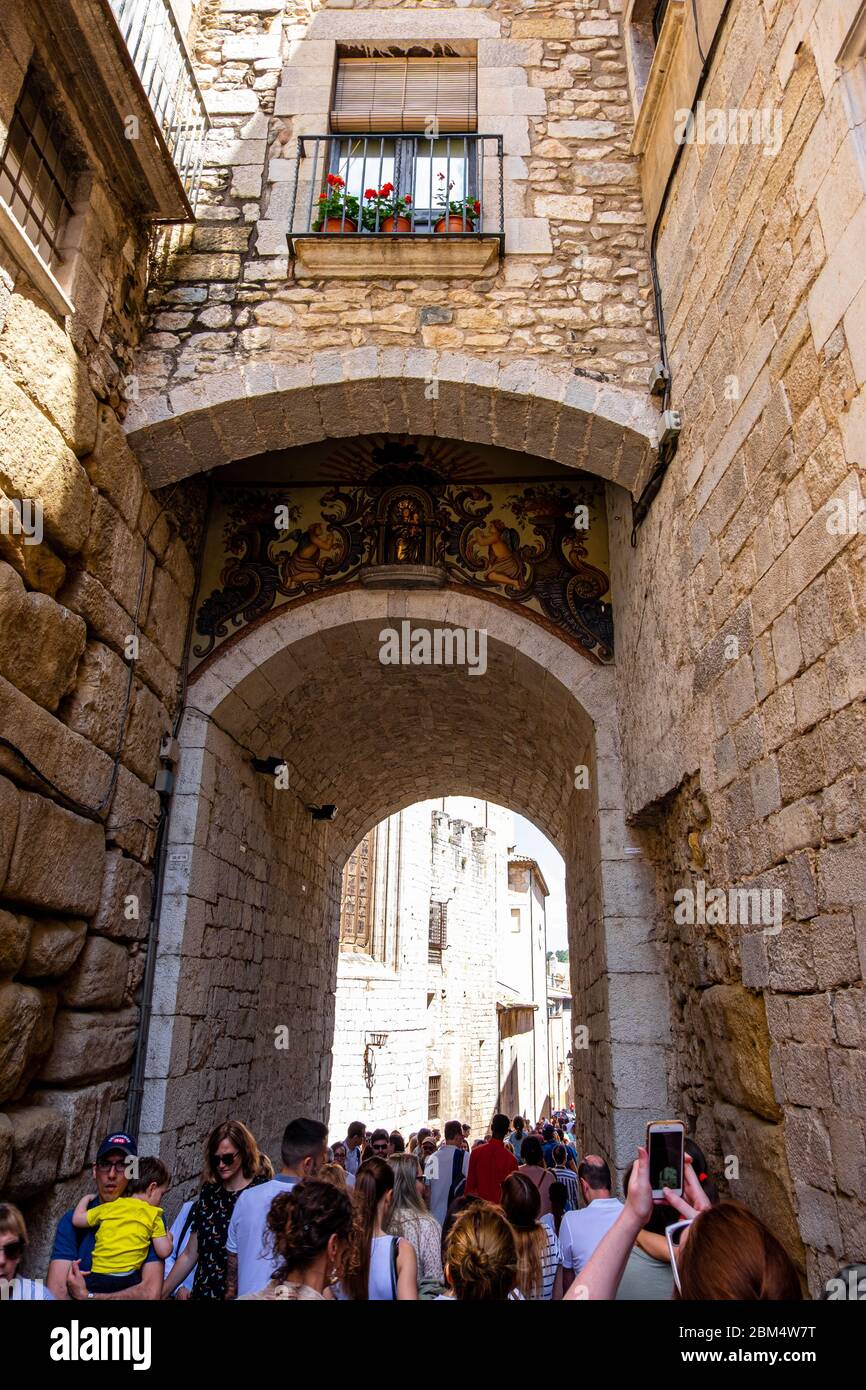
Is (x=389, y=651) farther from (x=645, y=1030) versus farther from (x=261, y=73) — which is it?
(x=261, y=73)

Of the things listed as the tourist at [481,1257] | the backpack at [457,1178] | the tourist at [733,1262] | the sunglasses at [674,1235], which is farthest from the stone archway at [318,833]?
the tourist at [733,1262]

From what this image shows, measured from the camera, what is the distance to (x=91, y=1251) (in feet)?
8.82

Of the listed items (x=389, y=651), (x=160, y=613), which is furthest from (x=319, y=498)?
(x=160, y=613)

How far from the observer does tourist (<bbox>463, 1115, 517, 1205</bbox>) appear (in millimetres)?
4750

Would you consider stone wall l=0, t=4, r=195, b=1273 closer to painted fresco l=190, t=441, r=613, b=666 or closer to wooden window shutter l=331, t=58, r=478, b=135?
painted fresco l=190, t=441, r=613, b=666

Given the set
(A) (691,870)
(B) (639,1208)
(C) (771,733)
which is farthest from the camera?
(A) (691,870)

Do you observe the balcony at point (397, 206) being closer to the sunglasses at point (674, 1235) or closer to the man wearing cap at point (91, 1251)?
the man wearing cap at point (91, 1251)

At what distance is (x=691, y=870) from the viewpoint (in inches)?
152

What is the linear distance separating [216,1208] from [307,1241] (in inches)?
47.5

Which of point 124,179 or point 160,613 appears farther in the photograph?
point 160,613

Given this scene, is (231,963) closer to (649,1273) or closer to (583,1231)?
(583,1231)

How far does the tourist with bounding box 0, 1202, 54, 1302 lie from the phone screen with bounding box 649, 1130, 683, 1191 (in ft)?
5.24

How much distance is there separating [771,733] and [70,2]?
154 inches
